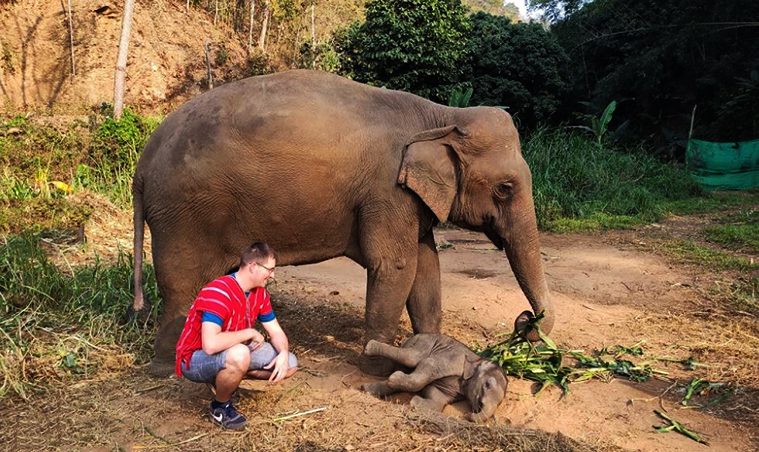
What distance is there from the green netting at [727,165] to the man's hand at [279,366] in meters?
15.0

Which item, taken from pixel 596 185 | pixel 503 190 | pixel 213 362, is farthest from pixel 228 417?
pixel 596 185

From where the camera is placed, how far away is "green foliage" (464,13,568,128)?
18.9 m

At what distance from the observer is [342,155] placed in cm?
446

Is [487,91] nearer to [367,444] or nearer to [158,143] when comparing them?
[158,143]

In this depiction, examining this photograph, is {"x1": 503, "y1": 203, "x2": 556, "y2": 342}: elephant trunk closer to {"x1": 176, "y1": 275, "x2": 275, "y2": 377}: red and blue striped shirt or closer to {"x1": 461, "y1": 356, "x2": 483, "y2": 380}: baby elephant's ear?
{"x1": 461, "y1": 356, "x2": 483, "y2": 380}: baby elephant's ear

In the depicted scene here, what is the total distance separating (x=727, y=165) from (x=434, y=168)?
1485 centimetres

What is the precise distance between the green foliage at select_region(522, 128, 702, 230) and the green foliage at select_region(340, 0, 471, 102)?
3.52m

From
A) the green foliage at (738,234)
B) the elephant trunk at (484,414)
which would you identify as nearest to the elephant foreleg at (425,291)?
the elephant trunk at (484,414)

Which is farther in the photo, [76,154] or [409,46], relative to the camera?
[409,46]

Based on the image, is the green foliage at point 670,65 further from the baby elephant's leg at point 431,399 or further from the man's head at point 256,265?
the man's head at point 256,265

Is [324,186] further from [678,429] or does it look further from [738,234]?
[738,234]

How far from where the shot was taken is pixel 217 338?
10.6 feet

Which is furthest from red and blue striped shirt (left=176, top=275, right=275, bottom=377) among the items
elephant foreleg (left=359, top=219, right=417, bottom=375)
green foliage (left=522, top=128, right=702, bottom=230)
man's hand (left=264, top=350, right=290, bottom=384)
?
green foliage (left=522, top=128, right=702, bottom=230)

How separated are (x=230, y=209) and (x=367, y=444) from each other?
1.95 meters
